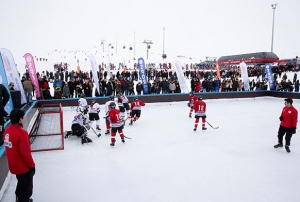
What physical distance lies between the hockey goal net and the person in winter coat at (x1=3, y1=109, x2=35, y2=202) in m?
3.15

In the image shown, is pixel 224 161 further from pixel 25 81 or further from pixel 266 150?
pixel 25 81

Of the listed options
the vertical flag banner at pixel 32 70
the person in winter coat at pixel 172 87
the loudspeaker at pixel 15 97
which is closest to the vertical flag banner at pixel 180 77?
the person in winter coat at pixel 172 87

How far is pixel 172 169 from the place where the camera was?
17.0 feet

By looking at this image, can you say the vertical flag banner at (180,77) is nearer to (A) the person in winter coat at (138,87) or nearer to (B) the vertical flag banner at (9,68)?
(A) the person in winter coat at (138,87)

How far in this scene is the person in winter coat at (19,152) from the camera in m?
3.11

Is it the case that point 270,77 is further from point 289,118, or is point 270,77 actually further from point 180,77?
point 289,118

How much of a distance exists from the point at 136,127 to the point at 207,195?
17.6 feet

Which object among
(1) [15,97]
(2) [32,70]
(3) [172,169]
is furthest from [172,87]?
(3) [172,169]

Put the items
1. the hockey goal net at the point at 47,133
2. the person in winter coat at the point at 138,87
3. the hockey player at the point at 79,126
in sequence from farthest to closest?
the person in winter coat at the point at 138,87 → the hockey player at the point at 79,126 → the hockey goal net at the point at 47,133

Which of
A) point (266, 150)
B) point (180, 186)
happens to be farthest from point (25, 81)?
point (266, 150)

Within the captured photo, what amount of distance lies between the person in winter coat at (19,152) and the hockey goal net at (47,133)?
315 centimetres

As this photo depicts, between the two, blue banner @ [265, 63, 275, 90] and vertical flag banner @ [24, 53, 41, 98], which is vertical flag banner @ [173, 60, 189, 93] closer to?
blue banner @ [265, 63, 275, 90]

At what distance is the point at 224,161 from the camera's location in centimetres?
563

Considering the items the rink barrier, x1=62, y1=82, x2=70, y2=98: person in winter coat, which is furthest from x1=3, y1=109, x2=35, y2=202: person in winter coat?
x1=62, y1=82, x2=70, y2=98: person in winter coat
